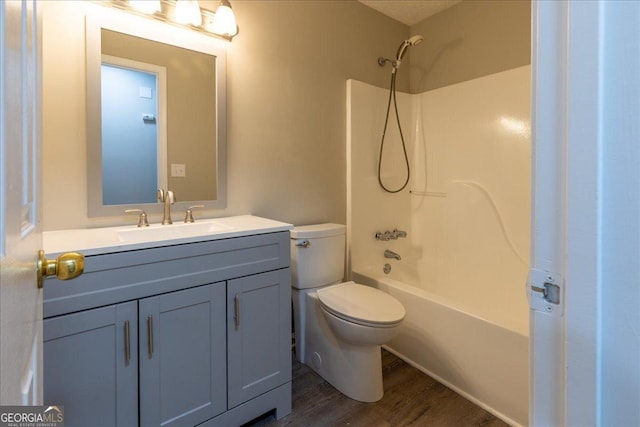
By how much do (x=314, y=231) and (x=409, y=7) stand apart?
192 cm

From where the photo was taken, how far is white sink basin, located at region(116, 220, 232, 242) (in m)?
1.42

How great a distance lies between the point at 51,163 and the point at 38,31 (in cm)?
94

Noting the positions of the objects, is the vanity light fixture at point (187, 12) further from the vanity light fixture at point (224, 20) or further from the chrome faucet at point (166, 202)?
the chrome faucet at point (166, 202)

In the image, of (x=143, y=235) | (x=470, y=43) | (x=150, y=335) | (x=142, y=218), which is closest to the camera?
(x=150, y=335)

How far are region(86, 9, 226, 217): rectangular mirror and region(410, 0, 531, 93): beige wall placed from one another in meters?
1.73

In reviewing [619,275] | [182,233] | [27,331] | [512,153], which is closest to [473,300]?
[512,153]

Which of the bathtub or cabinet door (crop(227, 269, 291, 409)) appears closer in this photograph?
cabinet door (crop(227, 269, 291, 409))

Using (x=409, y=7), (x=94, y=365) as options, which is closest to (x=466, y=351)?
(x=94, y=365)

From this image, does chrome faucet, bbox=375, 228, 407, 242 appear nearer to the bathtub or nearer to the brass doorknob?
the bathtub

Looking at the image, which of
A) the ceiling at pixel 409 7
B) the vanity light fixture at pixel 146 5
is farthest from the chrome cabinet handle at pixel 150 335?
the ceiling at pixel 409 7

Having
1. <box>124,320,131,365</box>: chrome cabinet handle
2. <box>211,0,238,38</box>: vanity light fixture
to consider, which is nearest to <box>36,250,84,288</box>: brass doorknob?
→ <box>124,320,131,365</box>: chrome cabinet handle

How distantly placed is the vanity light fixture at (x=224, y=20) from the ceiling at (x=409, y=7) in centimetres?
118

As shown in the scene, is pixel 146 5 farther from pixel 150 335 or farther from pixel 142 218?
pixel 150 335

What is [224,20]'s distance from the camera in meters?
1.70
